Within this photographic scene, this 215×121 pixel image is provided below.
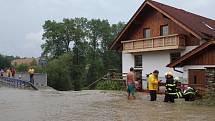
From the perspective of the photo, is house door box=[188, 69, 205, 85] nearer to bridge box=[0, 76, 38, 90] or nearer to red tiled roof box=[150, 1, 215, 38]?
red tiled roof box=[150, 1, 215, 38]

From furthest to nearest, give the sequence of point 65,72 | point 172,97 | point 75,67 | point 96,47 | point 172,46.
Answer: point 96,47, point 75,67, point 65,72, point 172,46, point 172,97

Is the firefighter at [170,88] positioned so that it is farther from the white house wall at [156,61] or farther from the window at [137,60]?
the window at [137,60]

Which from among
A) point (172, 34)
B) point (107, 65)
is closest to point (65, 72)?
point (107, 65)

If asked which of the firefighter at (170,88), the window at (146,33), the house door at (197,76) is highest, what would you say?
the window at (146,33)

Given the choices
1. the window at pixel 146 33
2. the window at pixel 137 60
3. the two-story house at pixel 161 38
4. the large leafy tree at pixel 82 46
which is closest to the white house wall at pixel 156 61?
the two-story house at pixel 161 38

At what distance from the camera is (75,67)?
252ft

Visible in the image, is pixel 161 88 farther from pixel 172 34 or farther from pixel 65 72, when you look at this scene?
pixel 65 72

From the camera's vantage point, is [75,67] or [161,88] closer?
[161,88]

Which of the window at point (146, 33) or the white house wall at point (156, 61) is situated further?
the window at point (146, 33)

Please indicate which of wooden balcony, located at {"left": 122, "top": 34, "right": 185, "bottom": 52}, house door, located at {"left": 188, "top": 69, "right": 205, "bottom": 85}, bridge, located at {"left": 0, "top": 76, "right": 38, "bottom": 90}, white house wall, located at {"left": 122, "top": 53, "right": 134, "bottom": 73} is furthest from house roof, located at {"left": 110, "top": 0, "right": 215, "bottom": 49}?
bridge, located at {"left": 0, "top": 76, "right": 38, "bottom": 90}

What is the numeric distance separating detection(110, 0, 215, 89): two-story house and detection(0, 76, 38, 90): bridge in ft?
29.4

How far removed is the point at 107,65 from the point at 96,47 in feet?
14.8

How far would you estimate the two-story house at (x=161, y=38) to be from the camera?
29.8 metres

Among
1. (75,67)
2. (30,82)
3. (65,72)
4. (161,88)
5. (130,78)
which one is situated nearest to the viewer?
(130,78)
